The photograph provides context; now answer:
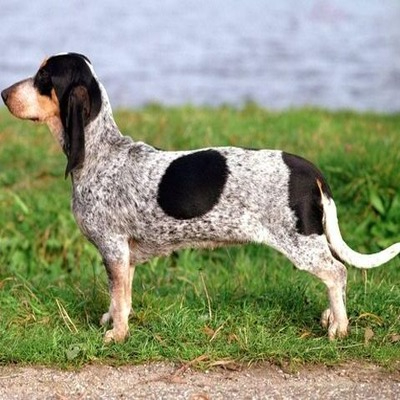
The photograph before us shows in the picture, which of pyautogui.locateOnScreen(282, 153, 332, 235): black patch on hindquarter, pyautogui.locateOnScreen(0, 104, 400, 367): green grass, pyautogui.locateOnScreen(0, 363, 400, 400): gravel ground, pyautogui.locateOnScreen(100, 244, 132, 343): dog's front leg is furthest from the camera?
pyautogui.locateOnScreen(100, 244, 132, 343): dog's front leg

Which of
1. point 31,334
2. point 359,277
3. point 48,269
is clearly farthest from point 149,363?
point 48,269

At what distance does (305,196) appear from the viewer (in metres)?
5.27

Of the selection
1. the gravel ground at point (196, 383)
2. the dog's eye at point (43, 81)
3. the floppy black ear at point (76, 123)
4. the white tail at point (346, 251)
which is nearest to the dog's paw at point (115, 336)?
the gravel ground at point (196, 383)

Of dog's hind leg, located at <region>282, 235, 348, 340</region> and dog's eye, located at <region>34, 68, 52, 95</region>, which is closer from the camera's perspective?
dog's hind leg, located at <region>282, 235, 348, 340</region>

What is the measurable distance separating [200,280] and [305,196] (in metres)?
1.66

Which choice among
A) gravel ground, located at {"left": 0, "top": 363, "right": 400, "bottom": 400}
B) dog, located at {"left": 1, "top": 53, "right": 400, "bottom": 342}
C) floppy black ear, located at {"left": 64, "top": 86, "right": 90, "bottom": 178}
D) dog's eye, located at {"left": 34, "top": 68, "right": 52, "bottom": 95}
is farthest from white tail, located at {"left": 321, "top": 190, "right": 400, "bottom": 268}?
dog's eye, located at {"left": 34, "top": 68, "right": 52, "bottom": 95}

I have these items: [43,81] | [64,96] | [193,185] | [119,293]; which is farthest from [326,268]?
[43,81]

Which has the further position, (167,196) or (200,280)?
(200,280)

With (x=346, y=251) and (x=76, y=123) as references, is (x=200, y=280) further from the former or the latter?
(x=76, y=123)

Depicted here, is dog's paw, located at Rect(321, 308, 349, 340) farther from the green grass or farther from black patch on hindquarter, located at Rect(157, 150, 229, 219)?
black patch on hindquarter, located at Rect(157, 150, 229, 219)

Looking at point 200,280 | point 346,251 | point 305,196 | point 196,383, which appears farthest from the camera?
point 200,280

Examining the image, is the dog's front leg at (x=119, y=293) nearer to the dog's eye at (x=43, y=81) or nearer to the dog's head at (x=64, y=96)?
the dog's head at (x=64, y=96)

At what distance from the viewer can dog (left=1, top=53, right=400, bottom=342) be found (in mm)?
5277

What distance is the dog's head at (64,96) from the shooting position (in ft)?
17.6
